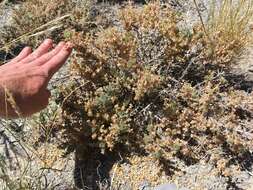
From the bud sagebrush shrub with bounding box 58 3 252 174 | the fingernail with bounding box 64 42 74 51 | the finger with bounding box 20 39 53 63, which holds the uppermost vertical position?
the fingernail with bounding box 64 42 74 51

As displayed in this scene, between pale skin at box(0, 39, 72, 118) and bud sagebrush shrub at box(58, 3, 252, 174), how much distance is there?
172 millimetres

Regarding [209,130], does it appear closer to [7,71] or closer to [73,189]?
[73,189]

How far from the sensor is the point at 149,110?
2922 mm

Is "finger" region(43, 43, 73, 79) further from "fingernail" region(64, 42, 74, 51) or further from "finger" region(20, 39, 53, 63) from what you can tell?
"finger" region(20, 39, 53, 63)

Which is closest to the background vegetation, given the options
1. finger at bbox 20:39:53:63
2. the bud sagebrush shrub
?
the bud sagebrush shrub

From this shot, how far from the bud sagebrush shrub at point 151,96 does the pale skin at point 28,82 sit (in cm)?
17

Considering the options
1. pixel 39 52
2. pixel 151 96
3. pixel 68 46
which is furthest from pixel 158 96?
pixel 39 52

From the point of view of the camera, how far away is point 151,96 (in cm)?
296

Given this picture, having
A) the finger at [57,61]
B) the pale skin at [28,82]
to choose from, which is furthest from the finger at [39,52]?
the finger at [57,61]

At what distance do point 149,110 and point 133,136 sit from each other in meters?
0.18

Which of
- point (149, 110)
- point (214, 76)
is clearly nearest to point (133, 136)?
point (149, 110)

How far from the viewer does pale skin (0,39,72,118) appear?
2.52 m

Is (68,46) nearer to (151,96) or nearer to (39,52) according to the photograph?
(39,52)

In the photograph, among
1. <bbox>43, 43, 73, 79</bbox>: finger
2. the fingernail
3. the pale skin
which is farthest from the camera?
the fingernail
